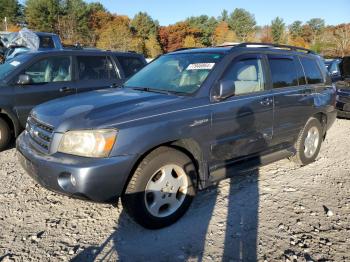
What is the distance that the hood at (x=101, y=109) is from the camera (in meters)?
3.43

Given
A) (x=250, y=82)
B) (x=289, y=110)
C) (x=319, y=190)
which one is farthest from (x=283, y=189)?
(x=250, y=82)

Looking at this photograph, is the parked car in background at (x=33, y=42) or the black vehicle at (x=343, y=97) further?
the parked car in background at (x=33, y=42)

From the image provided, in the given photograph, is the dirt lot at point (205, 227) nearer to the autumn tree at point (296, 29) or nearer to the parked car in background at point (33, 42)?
the parked car in background at point (33, 42)

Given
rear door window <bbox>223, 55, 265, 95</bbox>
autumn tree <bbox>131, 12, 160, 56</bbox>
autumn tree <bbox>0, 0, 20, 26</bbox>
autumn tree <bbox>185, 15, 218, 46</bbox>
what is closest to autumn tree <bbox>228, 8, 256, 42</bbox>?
Result: autumn tree <bbox>185, 15, 218, 46</bbox>

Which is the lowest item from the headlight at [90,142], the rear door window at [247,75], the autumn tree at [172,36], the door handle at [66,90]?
the headlight at [90,142]

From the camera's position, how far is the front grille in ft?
11.8

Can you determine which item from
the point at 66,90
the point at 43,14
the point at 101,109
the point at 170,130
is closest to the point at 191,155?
the point at 170,130

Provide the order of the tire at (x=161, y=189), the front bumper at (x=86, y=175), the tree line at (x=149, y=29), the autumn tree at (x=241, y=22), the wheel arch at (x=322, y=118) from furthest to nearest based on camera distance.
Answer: the autumn tree at (x=241, y=22), the tree line at (x=149, y=29), the wheel arch at (x=322, y=118), the tire at (x=161, y=189), the front bumper at (x=86, y=175)

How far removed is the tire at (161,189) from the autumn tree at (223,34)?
6979cm

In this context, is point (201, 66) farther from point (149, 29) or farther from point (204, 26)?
point (204, 26)

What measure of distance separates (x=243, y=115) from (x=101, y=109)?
169 centimetres

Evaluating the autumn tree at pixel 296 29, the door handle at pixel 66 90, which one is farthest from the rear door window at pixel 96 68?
the autumn tree at pixel 296 29

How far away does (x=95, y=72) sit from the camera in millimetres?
7359

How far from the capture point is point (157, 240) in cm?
358
